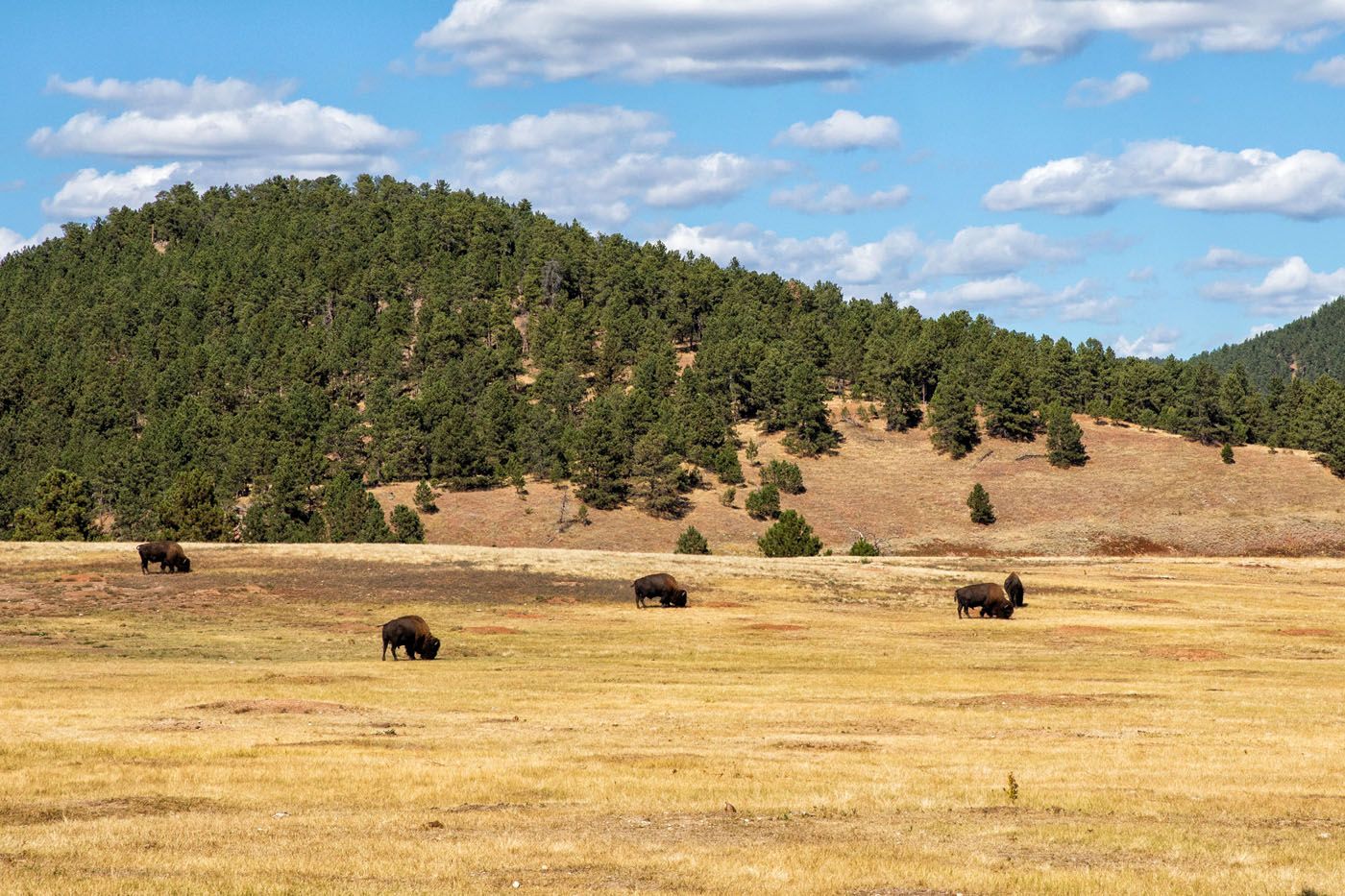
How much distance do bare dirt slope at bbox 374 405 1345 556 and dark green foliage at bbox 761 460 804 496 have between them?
1191 mm

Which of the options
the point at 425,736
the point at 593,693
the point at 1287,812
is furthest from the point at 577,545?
the point at 1287,812

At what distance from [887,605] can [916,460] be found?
4389 inches

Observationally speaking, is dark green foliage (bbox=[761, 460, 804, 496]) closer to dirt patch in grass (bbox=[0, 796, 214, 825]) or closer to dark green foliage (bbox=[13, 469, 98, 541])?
dark green foliage (bbox=[13, 469, 98, 541])

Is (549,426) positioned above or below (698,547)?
above

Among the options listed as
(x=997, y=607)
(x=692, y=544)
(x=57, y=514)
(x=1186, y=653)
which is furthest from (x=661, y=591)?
(x=57, y=514)

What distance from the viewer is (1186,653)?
5897 cm

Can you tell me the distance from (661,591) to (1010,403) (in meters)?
122

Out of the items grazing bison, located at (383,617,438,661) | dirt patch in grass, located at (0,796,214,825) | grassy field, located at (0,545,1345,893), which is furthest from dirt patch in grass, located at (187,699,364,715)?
grazing bison, located at (383,617,438,661)

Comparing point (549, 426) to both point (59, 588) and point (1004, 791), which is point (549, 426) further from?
point (1004, 791)

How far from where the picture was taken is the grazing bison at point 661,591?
76625 millimetres

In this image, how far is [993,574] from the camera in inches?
3720

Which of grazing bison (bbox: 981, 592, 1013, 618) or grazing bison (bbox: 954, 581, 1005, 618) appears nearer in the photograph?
grazing bison (bbox: 981, 592, 1013, 618)

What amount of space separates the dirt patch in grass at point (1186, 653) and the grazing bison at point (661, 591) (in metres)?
25.9

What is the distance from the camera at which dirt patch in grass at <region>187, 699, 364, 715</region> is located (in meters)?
38.0
